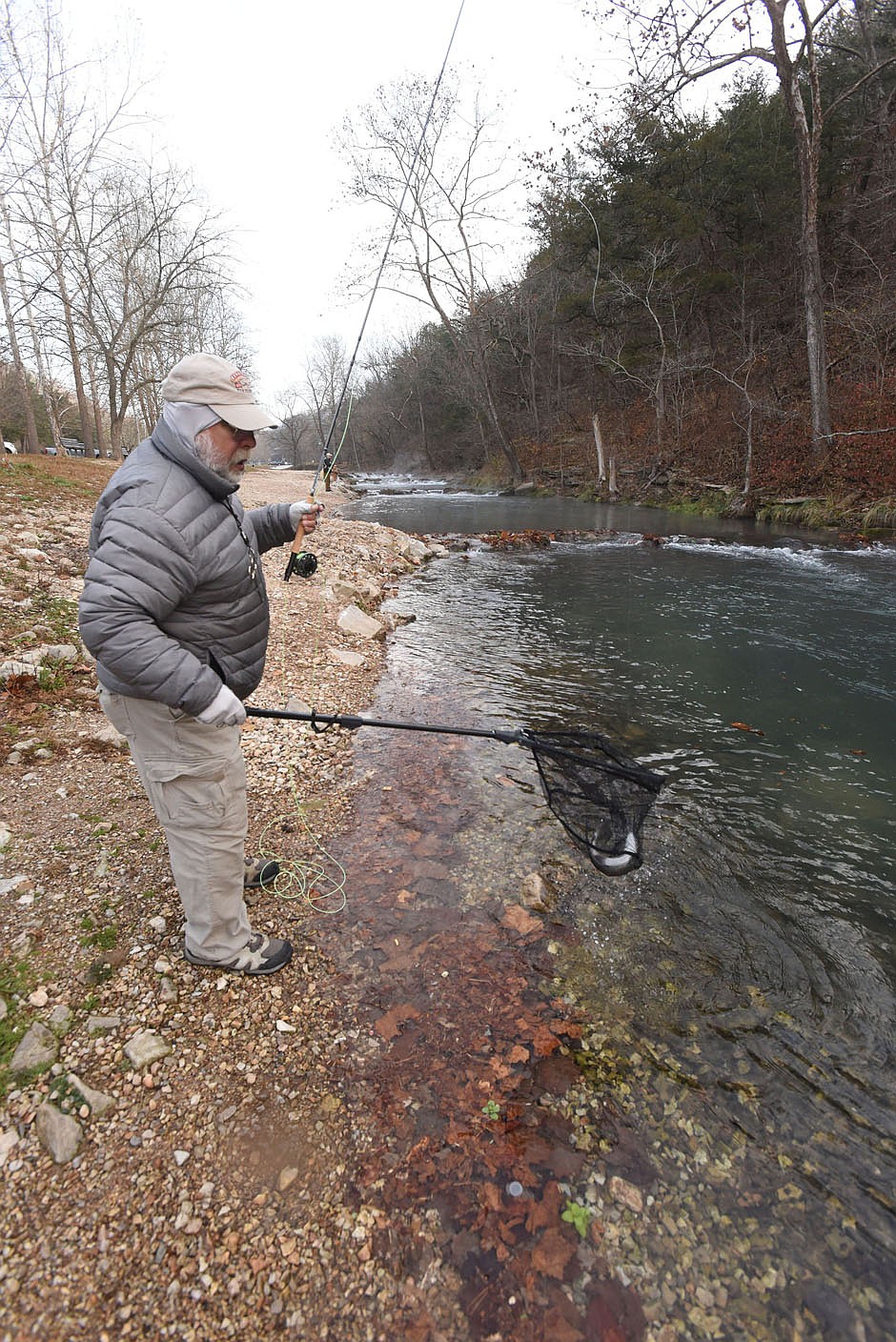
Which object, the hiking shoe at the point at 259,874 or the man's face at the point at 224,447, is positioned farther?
the hiking shoe at the point at 259,874

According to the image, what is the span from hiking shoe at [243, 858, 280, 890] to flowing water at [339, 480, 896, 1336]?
4.59 ft

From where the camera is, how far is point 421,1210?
81.4 inches

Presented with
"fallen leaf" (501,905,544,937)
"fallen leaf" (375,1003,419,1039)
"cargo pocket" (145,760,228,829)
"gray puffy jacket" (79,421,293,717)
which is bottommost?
"fallen leaf" (501,905,544,937)

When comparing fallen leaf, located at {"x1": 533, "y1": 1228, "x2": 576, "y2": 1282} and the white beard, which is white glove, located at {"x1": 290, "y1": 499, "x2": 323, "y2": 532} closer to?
the white beard

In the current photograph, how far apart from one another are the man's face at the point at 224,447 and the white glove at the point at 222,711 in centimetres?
81

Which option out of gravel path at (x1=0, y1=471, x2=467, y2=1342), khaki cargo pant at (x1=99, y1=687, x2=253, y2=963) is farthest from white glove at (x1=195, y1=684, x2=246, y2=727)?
gravel path at (x1=0, y1=471, x2=467, y2=1342)

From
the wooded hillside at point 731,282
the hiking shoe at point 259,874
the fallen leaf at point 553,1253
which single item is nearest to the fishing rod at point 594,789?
the hiking shoe at point 259,874

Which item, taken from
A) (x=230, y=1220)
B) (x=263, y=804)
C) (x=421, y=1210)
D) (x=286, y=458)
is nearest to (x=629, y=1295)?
(x=421, y=1210)

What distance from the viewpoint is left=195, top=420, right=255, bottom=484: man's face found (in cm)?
237

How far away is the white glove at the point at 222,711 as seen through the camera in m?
2.28

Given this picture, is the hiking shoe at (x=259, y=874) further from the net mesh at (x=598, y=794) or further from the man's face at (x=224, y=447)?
the man's face at (x=224, y=447)

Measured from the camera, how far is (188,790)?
2.47 meters

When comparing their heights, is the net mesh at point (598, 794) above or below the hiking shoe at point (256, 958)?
above

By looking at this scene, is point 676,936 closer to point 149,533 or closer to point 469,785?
point 469,785
